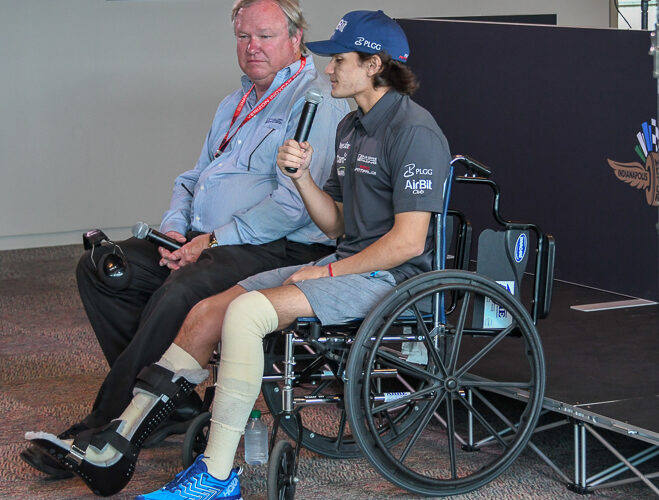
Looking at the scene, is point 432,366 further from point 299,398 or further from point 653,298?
point 653,298

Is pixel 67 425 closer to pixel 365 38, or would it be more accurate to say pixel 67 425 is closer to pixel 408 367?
pixel 408 367

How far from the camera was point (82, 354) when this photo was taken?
13.0 ft

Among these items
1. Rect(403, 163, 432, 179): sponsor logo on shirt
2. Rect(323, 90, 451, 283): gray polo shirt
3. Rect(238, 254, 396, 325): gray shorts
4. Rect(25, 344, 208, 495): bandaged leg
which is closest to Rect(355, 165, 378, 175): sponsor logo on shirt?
Rect(323, 90, 451, 283): gray polo shirt

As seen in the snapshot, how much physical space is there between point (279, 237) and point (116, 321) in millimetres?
557

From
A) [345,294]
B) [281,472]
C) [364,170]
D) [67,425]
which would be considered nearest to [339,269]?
[345,294]

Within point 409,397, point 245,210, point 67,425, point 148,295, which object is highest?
point 245,210

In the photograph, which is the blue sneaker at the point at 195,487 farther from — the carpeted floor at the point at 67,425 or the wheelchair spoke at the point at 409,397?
the wheelchair spoke at the point at 409,397

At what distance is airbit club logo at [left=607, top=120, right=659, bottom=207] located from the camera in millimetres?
3396

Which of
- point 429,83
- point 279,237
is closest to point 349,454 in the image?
point 279,237

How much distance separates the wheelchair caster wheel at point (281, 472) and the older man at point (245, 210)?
24.2 inches

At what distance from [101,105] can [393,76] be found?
4.14 metres

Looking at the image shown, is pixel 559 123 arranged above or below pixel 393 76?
below

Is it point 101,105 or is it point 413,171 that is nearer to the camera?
point 413,171

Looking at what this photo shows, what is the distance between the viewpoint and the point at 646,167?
11.3 feet
